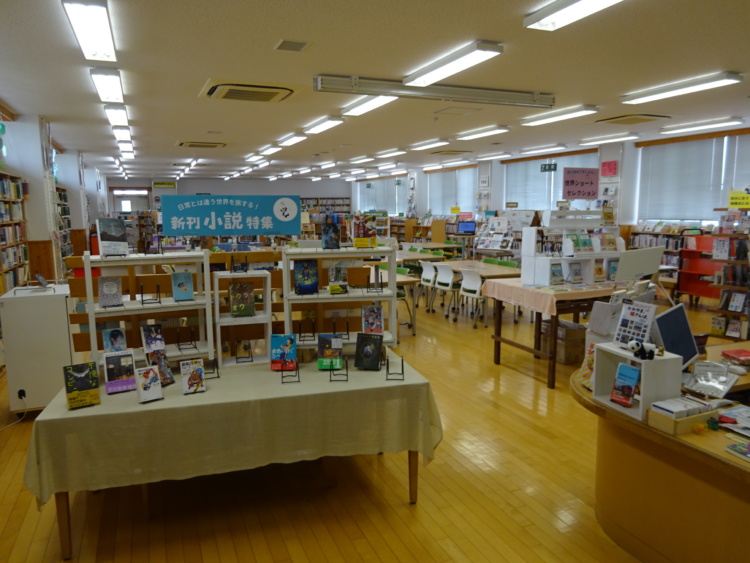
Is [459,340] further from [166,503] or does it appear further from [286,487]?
[166,503]

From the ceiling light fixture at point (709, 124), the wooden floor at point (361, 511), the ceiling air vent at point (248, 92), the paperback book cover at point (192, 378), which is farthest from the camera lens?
the ceiling light fixture at point (709, 124)

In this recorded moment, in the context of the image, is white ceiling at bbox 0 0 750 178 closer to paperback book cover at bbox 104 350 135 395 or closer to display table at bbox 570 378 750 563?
paperback book cover at bbox 104 350 135 395

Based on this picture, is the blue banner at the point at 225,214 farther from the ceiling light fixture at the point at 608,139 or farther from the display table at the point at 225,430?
the ceiling light fixture at the point at 608,139

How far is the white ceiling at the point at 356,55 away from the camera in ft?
11.4

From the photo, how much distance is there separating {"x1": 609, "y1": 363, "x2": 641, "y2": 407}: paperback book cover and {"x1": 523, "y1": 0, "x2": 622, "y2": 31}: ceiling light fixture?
2243mm

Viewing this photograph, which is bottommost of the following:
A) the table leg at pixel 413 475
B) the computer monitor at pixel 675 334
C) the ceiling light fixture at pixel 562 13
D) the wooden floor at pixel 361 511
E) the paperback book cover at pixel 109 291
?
the wooden floor at pixel 361 511

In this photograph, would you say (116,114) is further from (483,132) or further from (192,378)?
(483,132)

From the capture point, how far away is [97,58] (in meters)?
4.34

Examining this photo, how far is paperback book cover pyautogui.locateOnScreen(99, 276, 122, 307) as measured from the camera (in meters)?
3.30

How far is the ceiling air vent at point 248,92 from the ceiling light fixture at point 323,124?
153cm

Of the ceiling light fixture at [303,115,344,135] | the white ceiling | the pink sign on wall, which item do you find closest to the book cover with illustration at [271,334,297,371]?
the white ceiling

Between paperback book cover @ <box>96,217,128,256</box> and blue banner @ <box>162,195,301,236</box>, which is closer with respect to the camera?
paperback book cover @ <box>96,217,128,256</box>

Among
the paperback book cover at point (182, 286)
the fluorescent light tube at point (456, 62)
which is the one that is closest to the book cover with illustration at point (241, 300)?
the paperback book cover at point (182, 286)

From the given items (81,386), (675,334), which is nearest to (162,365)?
(81,386)
